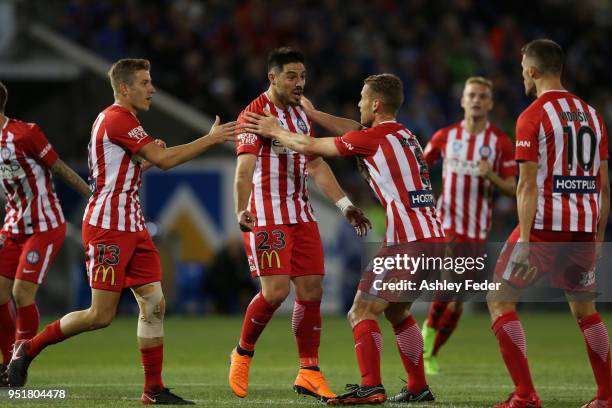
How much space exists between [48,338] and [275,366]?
3.42m

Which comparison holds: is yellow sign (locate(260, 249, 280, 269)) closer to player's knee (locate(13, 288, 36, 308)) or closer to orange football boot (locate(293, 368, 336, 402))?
orange football boot (locate(293, 368, 336, 402))

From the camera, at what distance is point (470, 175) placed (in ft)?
36.3

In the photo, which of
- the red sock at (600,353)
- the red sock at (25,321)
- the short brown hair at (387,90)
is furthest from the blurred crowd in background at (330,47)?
the red sock at (600,353)

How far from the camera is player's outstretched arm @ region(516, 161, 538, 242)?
7.17 m

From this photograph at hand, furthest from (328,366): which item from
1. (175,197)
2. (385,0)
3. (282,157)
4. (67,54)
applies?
(385,0)

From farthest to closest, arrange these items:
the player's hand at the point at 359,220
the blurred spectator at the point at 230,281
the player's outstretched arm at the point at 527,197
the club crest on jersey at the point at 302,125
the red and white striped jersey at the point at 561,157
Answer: the blurred spectator at the point at 230,281, the club crest on jersey at the point at 302,125, the player's hand at the point at 359,220, the red and white striped jersey at the point at 561,157, the player's outstretched arm at the point at 527,197

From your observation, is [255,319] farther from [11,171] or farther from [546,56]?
[546,56]

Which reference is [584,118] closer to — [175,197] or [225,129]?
[225,129]

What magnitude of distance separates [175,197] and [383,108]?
36.8 feet

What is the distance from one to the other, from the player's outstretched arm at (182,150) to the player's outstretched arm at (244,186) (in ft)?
1.50

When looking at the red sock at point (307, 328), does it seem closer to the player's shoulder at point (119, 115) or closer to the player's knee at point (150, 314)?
the player's knee at point (150, 314)

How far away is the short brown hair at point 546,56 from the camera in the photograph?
24.3 ft

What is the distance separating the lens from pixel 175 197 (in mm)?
18750

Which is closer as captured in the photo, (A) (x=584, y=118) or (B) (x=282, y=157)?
(A) (x=584, y=118)
